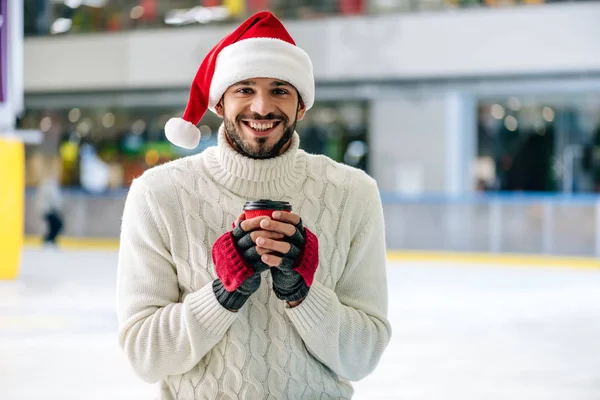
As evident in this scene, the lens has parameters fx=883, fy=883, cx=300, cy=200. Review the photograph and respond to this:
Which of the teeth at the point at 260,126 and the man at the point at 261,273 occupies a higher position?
the teeth at the point at 260,126

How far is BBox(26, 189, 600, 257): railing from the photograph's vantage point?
12.8 m

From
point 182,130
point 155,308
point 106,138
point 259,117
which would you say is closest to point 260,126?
point 259,117

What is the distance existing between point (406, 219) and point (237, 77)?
1226 cm

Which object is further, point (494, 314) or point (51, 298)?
point (51, 298)

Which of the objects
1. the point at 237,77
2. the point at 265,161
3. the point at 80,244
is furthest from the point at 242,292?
the point at 80,244

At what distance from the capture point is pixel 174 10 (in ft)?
57.9

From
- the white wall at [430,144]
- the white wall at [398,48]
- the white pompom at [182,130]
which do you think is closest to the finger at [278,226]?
the white pompom at [182,130]

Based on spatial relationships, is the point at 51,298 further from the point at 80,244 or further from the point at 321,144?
the point at 321,144

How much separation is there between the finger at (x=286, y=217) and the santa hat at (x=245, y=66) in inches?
16.6

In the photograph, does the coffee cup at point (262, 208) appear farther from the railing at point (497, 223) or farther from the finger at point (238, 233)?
the railing at point (497, 223)

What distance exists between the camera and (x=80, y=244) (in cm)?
1547

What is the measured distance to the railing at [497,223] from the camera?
42.0 feet

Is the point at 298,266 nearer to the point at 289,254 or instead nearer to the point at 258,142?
the point at 289,254

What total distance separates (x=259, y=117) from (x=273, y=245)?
0.37 meters
